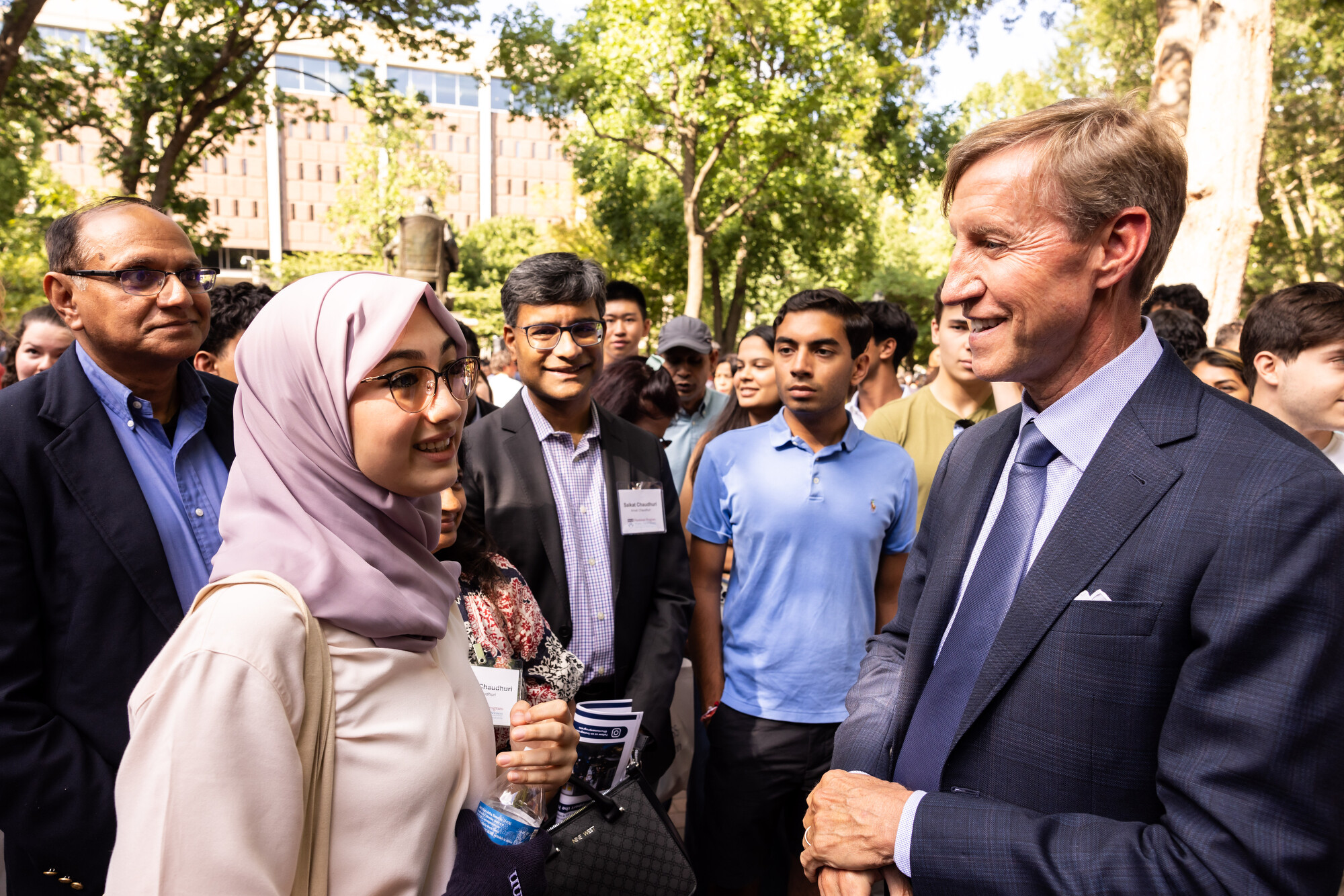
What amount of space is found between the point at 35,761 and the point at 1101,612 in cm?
222

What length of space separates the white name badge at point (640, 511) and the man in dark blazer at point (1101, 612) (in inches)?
54.1

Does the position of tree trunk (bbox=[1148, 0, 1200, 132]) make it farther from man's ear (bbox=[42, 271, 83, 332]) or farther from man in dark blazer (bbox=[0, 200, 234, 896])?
man's ear (bbox=[42, 271, 83, 332])

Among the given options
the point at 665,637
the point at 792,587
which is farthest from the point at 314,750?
the point at 792,587

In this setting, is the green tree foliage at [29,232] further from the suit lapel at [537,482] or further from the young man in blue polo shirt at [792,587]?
the young man in blue polo shirt at [792,587]

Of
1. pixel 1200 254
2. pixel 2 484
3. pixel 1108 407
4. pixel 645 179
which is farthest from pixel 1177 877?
pixel 645 179

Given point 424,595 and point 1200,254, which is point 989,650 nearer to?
point 424,595

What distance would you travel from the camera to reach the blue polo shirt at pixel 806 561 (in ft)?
10.2

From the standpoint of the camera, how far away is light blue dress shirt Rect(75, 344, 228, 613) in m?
2.33

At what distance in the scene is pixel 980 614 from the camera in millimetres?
1614

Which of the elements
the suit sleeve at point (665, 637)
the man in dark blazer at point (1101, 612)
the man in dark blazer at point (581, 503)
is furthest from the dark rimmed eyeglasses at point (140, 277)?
the man in dark blazer at point (1101, 612)

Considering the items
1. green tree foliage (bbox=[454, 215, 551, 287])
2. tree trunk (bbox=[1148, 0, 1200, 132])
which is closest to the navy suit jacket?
tree trunk (bbox=[1148, 0, 1200, 132])

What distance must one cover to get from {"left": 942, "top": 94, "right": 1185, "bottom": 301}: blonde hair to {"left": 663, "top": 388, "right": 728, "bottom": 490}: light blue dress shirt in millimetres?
3636

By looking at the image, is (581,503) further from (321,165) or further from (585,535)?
(321,165)

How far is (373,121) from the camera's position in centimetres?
1099
